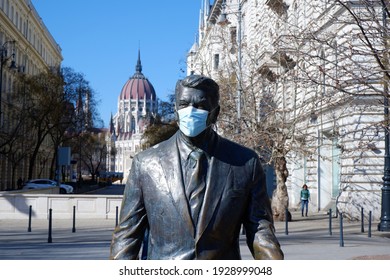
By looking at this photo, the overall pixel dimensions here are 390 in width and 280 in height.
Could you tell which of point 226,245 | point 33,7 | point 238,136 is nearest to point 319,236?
point 238,136

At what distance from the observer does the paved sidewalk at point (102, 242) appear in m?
12.3

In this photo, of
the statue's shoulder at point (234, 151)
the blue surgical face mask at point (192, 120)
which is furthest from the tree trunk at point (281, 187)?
the blue surgical face mask at point (192, 120)

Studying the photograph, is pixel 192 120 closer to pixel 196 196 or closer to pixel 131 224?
pixel 196 196

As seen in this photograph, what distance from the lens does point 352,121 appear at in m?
24.1

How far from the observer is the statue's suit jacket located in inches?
109

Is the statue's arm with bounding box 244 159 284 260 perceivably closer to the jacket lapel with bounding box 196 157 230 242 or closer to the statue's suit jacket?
the statue's suit jacket

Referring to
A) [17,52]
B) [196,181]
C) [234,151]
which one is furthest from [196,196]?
[17,52]

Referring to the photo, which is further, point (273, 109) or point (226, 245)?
point (273, 109)

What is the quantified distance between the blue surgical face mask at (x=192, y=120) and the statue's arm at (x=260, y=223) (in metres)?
0.37

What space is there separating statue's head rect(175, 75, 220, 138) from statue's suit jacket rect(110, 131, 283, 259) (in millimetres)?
149

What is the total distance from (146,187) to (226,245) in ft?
1.63

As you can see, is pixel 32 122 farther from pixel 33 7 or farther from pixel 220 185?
pixel 220 185
